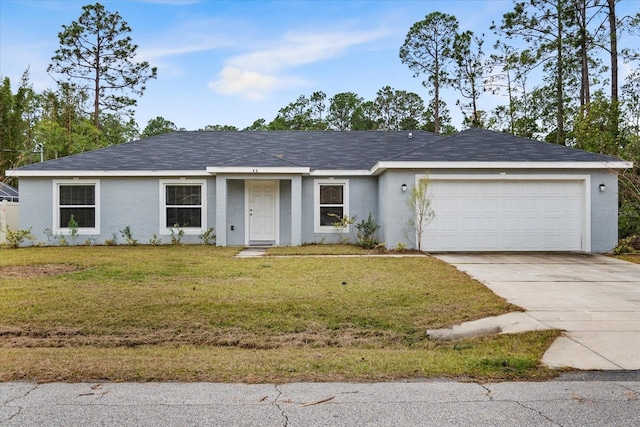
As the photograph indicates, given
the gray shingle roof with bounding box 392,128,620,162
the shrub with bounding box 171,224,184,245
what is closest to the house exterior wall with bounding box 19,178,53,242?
the shrub with bounding box 171,224,184,245

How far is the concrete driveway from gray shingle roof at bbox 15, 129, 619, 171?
3057 millimetres

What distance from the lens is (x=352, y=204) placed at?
15398mm

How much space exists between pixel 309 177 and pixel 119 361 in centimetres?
1141

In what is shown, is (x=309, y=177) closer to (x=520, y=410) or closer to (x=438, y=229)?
(x=438, y=229)

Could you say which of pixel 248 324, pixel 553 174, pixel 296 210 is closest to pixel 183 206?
pixel 296 210

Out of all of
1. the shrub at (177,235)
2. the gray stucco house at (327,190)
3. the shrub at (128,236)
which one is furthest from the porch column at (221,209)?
the shrub at (128,236)

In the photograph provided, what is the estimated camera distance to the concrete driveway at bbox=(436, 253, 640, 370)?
4.67 m

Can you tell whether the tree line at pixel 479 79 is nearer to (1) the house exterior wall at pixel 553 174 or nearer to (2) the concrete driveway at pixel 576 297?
(1) the house exterior wall at pixel 553 174

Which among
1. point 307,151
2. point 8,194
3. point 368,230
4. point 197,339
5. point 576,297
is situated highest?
point 307,151

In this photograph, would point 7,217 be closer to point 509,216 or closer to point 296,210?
point 296,210

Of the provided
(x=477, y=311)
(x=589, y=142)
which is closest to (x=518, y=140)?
(x=589, y=142)

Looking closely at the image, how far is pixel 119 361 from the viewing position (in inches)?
174

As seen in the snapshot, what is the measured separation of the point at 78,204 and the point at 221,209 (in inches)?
193

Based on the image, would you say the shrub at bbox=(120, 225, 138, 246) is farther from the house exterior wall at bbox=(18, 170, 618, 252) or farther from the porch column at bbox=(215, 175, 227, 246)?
the porch column at bbox=(215, 175, 227, 246)
